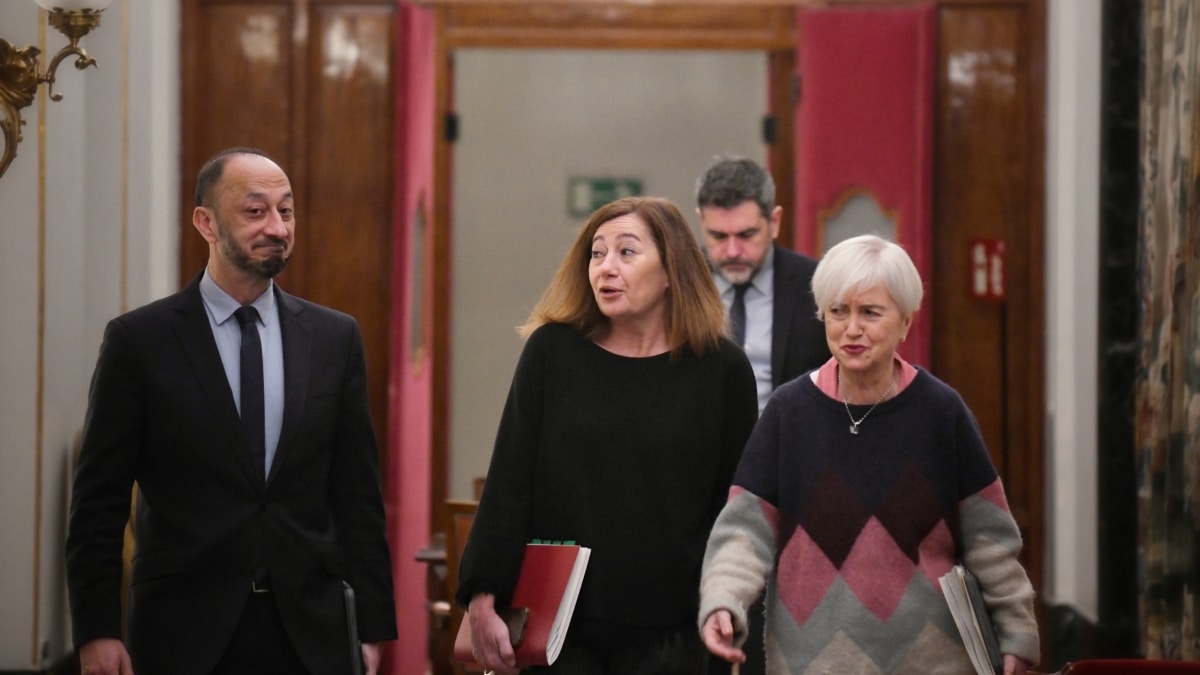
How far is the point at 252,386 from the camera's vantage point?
2838 mm

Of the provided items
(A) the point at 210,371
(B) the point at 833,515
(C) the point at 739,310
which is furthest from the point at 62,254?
(B) the point at 833,515

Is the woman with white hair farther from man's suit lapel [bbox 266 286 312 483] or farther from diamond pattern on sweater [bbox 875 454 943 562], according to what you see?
man's suit lapel [bbox 266 286 312 483]

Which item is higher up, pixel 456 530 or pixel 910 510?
pixel 910 510

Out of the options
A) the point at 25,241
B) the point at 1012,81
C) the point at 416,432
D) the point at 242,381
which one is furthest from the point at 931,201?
the point at 242,381

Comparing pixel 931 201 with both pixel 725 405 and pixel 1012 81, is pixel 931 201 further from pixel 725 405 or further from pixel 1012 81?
pixel 725 405

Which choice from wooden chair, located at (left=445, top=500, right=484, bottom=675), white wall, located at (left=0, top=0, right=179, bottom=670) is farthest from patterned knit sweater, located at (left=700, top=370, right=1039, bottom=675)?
white wall, located at (left=0, top=0, right=179, bottom=670)

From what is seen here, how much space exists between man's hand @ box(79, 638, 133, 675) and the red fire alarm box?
13.1ft

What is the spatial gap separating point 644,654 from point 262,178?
1117 mm

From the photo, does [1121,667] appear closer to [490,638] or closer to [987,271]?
[490,638]

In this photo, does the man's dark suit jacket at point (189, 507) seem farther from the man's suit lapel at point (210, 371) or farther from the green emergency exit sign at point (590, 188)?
the green emergency exit sign at point (590, 188)

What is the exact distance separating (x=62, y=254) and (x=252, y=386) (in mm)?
Result: 2621

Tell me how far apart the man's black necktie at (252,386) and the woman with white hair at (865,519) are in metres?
0.85

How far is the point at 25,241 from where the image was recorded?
4941 mm

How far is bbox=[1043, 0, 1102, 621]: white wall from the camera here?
575cm
